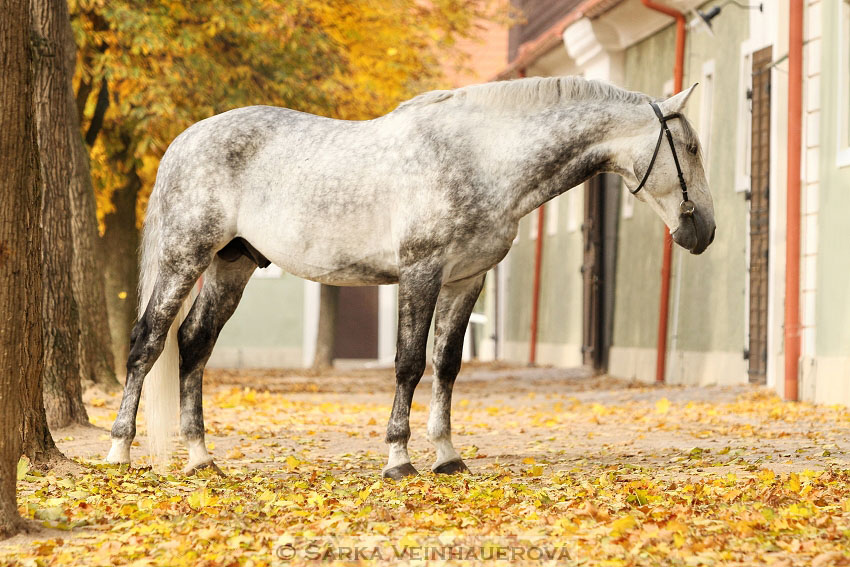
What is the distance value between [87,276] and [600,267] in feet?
36.6

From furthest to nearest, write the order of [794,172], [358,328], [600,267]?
[358,328]
[600,267]
[794,172]

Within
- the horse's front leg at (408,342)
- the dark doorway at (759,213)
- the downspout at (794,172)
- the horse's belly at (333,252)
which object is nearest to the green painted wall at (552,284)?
the dark doorway at (759,213)

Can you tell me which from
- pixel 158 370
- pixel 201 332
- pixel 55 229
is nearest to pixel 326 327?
pixel 55 229

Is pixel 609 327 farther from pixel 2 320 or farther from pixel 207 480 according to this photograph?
pixel 2 320

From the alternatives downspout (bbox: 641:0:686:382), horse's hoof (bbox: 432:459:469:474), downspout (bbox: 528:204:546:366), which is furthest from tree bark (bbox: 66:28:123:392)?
downspout (bbox: 528:204:546:366)

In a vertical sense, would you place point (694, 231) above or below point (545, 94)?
below

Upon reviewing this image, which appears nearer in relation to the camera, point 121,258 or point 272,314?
point 121,258

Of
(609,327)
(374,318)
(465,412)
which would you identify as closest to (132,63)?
(465,412)

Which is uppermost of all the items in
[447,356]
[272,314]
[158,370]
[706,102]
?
[706,102]

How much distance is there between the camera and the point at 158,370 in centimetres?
784

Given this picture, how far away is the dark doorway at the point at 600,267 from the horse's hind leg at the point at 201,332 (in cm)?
1422

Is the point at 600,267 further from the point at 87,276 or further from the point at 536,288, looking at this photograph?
the point at 87,276

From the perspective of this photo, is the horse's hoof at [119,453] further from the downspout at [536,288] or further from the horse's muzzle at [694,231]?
the downspout at [536,288]

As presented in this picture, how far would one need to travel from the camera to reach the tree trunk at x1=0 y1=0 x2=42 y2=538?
552 centimetres
